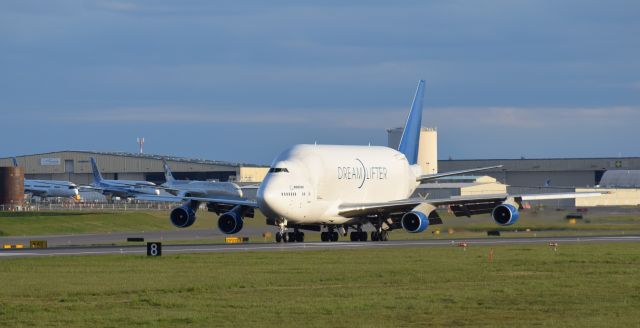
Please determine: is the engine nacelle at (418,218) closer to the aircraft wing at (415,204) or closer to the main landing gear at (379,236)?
the aircraft wing at (415,204)

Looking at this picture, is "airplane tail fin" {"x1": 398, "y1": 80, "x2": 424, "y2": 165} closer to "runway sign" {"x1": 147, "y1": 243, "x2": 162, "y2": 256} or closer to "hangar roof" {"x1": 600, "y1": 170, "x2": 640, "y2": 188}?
"runway sign" {"x1": 147, "y1": 243, "x2": 162, "y2": 256}

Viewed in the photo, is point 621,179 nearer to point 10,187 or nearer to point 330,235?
point 10,187

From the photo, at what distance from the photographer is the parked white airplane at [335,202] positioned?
218 ft

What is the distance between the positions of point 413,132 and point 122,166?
11038cm

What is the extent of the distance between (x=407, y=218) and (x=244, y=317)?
41127mm

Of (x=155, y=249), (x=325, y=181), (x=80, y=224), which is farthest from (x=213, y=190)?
(x=155, y=249)

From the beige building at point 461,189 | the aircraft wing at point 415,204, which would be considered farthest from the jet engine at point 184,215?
the beige building at point 461,189

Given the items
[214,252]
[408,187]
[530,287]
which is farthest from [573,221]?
[530,287]

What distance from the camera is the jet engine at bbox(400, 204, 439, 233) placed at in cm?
6862

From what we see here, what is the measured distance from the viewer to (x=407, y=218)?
6931 centimetres

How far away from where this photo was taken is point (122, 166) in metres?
190

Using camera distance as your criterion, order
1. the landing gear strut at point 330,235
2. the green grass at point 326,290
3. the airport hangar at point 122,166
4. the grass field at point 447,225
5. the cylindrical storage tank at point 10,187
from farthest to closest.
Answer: the airport hangar at point 122,166 → the cylindrical storage tank at point 10,187 → the grass field at point 447,225 → the landing gear strut at point 330,235 → the green grass at point 326,290

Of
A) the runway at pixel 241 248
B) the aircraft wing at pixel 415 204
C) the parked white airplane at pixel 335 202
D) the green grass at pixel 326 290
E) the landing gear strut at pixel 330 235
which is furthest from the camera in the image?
the landing gear strut at pixel 330 235

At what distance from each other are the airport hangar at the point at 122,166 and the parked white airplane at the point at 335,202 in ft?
366
